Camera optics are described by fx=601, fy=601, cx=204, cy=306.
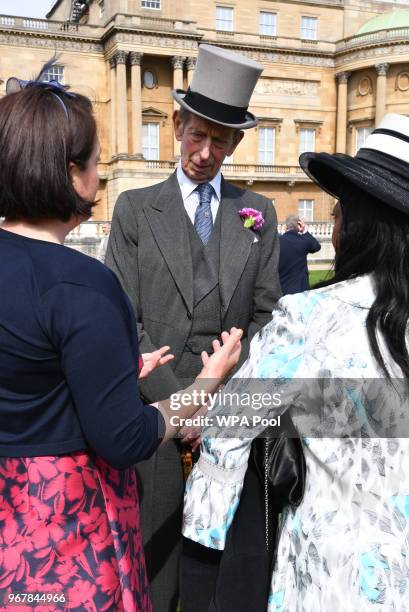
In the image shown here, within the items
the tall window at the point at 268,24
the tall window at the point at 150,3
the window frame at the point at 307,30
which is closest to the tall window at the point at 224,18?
the tall window at the point at 268,24

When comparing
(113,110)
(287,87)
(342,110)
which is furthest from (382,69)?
(113,110)

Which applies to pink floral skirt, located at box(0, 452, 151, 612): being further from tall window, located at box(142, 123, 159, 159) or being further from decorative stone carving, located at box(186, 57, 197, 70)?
decorative stone carving, located at box(186, 57, 197, 70)

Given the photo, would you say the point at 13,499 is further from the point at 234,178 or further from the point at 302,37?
the point at 302,37

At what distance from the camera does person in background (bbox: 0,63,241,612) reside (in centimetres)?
148

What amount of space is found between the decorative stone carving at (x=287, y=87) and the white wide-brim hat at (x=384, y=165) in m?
39.8

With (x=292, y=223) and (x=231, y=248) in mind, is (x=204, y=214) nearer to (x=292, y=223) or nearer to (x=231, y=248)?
(x=231, y=248)

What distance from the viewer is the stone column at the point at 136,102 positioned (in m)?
34.8

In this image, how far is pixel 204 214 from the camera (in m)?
2.97

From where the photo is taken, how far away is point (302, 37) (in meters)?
40.5

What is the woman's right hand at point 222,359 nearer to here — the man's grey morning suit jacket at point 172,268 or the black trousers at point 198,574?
the black trousers at point 198,574

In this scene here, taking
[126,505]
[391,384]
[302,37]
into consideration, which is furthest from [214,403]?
[302,37]

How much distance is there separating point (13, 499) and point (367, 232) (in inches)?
45.4

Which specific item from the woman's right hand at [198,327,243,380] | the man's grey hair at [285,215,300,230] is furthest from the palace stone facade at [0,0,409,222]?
the woman's right hand at [198,327,243,380]

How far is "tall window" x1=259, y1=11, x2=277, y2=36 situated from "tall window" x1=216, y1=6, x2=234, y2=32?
7.20 feet
